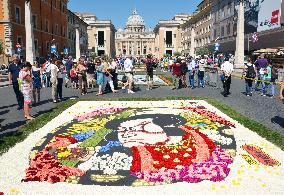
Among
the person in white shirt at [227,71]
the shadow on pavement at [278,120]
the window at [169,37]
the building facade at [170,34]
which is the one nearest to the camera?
the shadow on pavement at [278,120]

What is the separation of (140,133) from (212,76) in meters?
13.8

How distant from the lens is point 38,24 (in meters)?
46.9

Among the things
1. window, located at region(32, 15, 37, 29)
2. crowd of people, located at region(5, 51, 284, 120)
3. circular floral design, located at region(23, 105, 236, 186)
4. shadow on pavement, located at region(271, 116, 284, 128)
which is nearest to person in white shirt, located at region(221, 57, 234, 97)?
crowd of people, located at region(5, 51, 284, 120)

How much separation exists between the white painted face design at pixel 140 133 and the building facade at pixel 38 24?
3136 cm

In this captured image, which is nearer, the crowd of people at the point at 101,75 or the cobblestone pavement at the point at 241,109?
the cobblestone pavement at the point at 241,109

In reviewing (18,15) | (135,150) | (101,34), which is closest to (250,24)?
(18,15)

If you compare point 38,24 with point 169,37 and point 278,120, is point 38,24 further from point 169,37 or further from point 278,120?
point 169,37

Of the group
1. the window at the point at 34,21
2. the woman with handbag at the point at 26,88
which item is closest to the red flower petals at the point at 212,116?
the woman with handbag at the point at 26,88

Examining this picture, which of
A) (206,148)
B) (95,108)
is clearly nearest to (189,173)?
(206,148)

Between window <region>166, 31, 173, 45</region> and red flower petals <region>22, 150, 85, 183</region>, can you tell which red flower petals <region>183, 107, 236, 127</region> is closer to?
red flower petals <region>22, 150, 85, 183</region>

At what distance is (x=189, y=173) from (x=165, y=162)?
0.71 metres

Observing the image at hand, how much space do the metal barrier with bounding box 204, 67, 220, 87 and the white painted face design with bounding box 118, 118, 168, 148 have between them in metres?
11.7

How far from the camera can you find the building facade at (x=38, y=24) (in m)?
36.7

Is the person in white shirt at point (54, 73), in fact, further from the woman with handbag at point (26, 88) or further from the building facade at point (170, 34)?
the building facade at point (170, 34)
